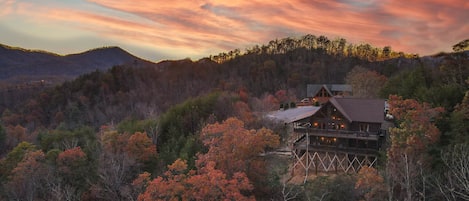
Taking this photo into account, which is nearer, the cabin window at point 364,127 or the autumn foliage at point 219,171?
the autumn foliage at point 219,171

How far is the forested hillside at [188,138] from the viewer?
22844mm

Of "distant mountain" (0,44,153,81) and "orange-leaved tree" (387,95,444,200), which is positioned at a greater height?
"distant mountain" (0,44,153,81)

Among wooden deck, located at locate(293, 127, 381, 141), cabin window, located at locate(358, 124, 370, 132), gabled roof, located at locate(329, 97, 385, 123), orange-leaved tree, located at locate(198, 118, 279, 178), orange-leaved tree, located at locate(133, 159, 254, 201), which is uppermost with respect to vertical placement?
gabled roof, located at locate(329, 97, 385, 123)

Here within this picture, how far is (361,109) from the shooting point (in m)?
29.8

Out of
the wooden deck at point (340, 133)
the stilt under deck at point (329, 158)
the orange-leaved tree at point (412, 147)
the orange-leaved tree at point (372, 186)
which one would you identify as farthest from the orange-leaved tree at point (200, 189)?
the stilt under deck at point (329, 158)

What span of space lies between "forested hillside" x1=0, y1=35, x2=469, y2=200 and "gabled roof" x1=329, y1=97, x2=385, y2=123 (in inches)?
77.1

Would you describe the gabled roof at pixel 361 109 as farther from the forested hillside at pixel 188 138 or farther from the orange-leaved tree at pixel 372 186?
the orange-leaved tree at pixel 372 186

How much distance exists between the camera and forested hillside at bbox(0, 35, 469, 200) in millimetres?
22844

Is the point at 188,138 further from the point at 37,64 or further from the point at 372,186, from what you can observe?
the point at 37,64

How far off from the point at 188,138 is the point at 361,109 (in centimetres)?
1914

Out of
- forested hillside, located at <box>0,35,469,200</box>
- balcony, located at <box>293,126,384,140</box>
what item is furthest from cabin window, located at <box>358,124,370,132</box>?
forested hillside, located at <box>0,35,469,200</box>

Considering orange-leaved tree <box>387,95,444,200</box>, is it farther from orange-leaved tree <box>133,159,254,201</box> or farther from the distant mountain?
the distant mountain

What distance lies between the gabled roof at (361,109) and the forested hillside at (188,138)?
196 cm

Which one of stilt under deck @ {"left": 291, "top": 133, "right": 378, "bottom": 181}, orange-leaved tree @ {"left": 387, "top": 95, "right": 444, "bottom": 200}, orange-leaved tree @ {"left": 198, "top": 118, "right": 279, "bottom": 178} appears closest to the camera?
orange-leaved tree @ {"left": 387, "top": 95, "right": 444, "bottom": 200}
